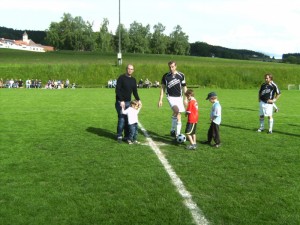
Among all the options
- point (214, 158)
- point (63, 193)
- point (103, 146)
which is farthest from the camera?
point (103, 146)

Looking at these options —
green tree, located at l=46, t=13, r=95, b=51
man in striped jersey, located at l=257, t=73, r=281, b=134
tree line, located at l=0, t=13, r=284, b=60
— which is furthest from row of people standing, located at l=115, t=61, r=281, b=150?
green tree, located at l=46, t=13, r=95, b=51

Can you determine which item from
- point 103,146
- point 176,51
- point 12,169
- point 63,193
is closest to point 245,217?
point 63,193

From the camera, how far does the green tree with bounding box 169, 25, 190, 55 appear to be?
13450 centimetres

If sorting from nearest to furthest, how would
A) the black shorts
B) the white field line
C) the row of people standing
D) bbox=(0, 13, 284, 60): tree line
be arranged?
1. the white field line
2. the black shorts
3. the row of people standing
4. bbox=(0, 13, 284, 60): tree line

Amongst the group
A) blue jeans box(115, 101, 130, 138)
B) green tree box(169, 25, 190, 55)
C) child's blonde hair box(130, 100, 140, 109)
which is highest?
green tree box(169, 25, 190, 55)

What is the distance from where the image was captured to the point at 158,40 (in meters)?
131

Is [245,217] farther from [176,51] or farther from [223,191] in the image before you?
[176,51]

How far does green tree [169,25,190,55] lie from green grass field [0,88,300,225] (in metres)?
125

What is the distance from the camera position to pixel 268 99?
12.5 metres

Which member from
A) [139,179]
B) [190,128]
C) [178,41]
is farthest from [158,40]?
[139,179]

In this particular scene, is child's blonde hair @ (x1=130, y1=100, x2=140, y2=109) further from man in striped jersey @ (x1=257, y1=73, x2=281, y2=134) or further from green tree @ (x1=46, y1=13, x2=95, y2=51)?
green tree @ (x1=46, y1=13, x2=95, y2=51)

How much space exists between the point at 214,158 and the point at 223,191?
7.76ft

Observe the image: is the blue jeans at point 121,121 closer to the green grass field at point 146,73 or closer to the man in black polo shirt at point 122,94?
the man in black polo shirt at point 122,94

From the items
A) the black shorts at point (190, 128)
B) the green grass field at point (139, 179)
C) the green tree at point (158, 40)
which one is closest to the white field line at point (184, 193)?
the green grass field at point (139, 179)
